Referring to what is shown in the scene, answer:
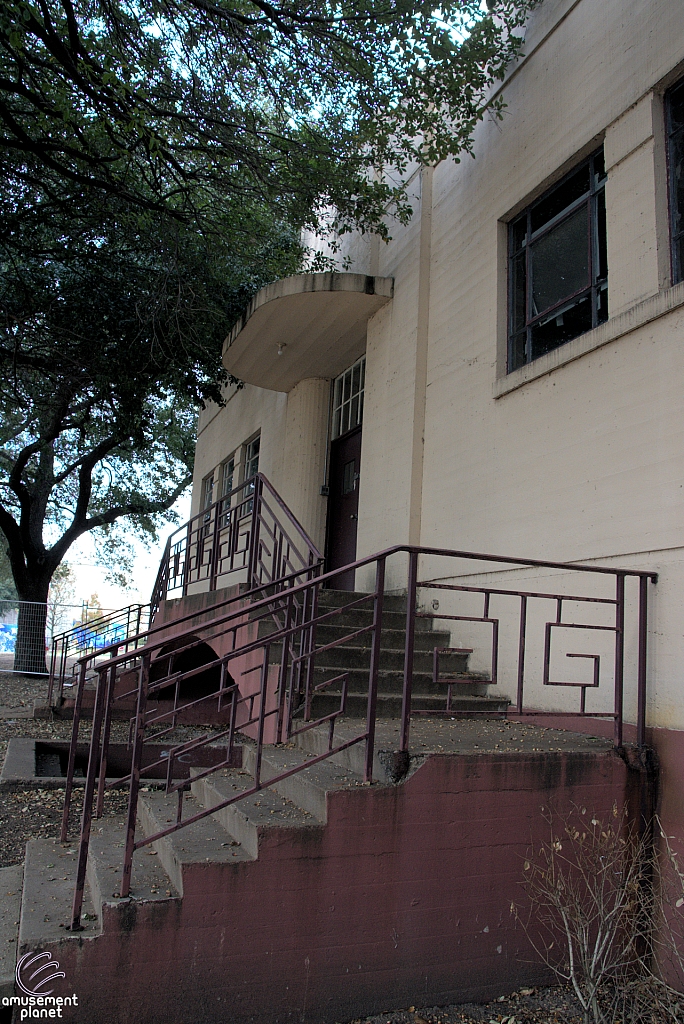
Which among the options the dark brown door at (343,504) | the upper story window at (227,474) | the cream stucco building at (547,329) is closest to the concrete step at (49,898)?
the cream stucco building at (547,329)

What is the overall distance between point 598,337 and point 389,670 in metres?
2.66

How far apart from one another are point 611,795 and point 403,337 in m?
4.85

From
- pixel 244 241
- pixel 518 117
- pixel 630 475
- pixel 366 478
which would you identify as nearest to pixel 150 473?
pixel 244 241

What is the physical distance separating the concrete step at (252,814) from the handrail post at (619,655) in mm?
1754

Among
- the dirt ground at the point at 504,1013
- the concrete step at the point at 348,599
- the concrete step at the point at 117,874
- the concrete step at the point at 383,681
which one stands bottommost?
the dirt ground at the point at 504,1013

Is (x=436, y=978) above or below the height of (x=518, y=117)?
below

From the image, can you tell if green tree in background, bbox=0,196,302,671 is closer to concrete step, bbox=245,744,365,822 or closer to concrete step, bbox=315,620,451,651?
concrete step, bbox=315,620,451,651

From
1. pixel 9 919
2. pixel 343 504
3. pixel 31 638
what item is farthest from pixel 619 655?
pixel 31 638

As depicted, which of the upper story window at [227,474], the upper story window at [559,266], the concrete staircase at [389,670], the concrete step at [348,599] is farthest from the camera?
the upper story window at [227,474]

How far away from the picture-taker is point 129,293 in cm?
1091

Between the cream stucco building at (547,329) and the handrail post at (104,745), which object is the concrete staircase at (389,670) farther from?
the handrail post at (104,745)

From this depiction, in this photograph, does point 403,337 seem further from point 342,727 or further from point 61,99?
point 342,727

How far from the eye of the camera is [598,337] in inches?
193

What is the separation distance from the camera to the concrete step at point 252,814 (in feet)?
11.2
